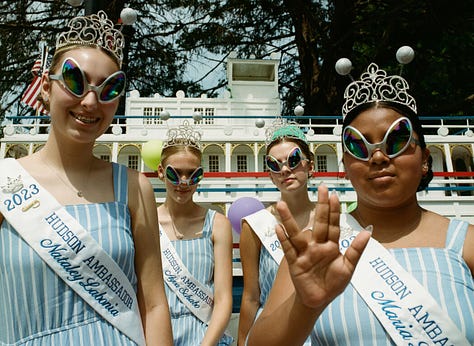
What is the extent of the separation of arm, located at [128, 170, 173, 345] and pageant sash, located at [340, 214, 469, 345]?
30.1 inches

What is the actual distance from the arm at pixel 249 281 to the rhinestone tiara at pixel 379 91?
4.43 ft

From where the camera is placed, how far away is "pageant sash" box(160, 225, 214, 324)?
270 cm

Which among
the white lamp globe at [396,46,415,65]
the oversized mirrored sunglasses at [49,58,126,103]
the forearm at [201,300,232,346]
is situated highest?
the white lamp globe at [396,46,415,65]

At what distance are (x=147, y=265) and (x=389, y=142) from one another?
42.2 inches

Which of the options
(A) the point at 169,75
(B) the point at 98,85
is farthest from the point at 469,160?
(B) the point at 98,85

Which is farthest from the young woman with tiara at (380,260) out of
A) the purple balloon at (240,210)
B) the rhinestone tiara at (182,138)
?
the purple balloon at (240,210)

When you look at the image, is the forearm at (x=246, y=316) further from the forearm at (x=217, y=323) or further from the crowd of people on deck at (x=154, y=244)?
the crowd of people on deck at (x=154, y=244)

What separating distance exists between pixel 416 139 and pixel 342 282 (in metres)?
0.72

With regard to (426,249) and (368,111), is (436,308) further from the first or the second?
(368,111)

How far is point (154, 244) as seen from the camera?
172 cm

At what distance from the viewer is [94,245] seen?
1.55 metres

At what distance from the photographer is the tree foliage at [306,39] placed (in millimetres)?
12086

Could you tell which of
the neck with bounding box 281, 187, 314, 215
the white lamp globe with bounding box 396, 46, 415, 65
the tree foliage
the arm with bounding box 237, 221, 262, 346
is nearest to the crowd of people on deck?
the white lamp globe with bounding box 396, 46, 415, 65

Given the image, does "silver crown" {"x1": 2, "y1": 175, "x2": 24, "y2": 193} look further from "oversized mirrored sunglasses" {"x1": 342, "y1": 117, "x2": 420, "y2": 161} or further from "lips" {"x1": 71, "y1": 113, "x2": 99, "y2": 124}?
"oversized mirrored sunglasses" {"x1": 342, "y1": 117, "x2": 420, "y2": 161}
